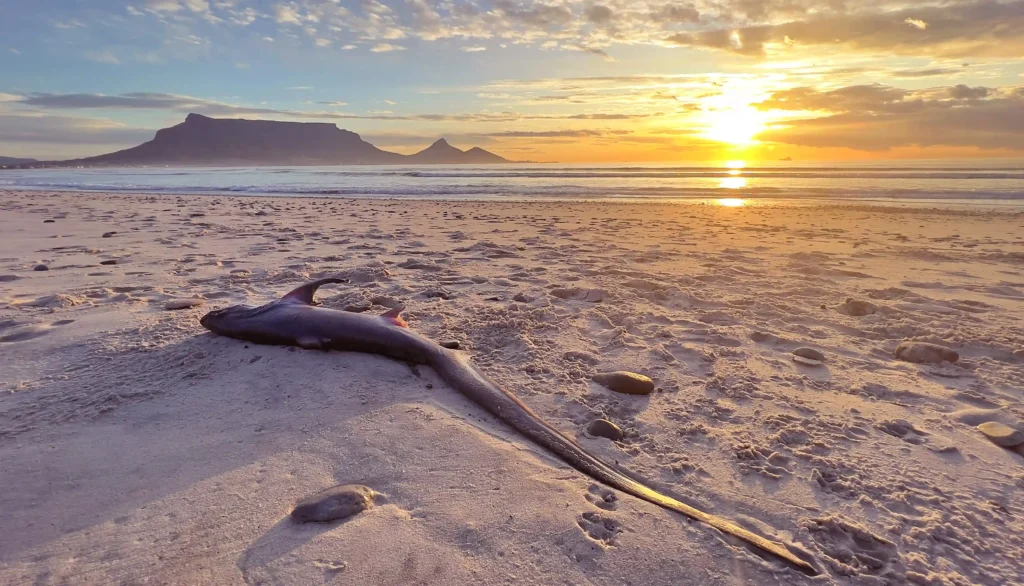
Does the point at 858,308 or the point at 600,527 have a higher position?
the point at 858,308

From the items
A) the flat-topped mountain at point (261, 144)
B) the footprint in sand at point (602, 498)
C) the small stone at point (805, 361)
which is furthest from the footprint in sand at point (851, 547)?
the flat-topped mountain at point (261, 144)

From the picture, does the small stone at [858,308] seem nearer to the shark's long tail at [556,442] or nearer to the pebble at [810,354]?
the pebble at [810,354]

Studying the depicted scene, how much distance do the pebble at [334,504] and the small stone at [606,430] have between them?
112cm

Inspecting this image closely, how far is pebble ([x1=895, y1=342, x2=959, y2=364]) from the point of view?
3.63 metres

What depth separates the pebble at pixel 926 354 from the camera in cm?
363

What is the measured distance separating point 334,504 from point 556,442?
3.29 feet

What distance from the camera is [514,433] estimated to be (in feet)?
8.77

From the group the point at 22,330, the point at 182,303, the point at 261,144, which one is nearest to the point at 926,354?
the point at 182,303

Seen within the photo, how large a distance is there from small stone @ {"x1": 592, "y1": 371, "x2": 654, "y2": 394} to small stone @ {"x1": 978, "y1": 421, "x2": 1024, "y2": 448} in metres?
1.62

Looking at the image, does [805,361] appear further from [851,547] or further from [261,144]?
[261,144]

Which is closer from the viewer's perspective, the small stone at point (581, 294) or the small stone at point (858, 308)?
the small stone at point (858, 308)

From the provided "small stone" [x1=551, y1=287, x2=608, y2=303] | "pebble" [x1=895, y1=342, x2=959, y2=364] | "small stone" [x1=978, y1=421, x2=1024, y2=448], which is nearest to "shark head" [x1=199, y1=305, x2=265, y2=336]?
"small stone" [x1=551, y1=287, x2=608, y2=303]

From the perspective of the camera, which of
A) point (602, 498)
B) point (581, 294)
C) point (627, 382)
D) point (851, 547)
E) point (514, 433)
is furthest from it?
point (581, 294)

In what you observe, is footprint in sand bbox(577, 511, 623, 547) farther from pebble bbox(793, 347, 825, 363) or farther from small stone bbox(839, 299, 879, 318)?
small stone bbox(839, 299, 879, 318)
